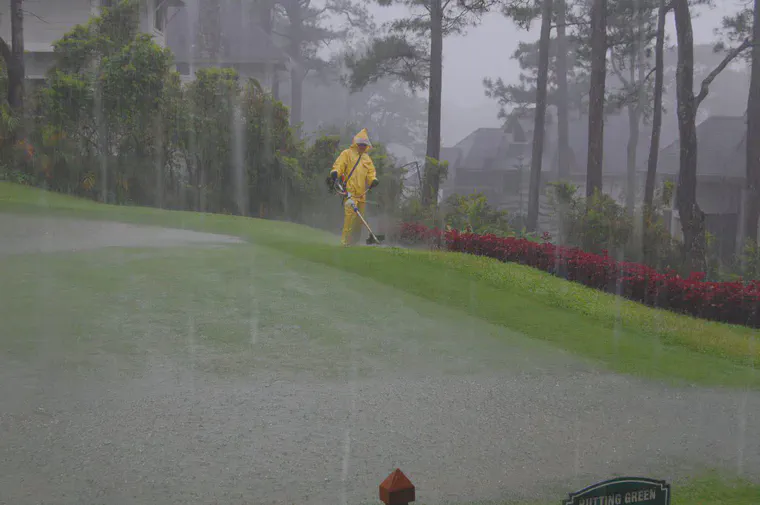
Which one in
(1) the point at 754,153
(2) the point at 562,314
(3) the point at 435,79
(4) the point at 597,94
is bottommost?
(2) the point at 562,314

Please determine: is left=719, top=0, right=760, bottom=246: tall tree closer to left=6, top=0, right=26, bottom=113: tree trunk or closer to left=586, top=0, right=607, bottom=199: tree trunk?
left=586, top=0, right=607, bottom=199: tree trunk

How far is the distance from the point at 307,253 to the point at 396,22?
19161 mm

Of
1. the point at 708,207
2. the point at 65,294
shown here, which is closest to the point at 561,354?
→ the point at 65,294

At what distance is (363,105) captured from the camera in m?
69.0

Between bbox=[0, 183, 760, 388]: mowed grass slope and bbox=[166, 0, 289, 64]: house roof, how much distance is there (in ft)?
91.6

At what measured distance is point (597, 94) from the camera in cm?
2191

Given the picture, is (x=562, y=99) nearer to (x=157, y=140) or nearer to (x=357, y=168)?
(x=157, y=140)

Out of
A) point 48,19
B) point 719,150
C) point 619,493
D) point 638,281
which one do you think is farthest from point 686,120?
point 48,19

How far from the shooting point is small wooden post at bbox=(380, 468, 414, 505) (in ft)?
10.8

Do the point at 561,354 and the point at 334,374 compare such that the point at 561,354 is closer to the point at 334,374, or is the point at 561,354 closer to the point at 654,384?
the point at 654,384

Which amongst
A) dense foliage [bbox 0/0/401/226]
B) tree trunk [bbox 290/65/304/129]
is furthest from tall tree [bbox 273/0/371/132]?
dense foliage [bbox 0/0/401/226]

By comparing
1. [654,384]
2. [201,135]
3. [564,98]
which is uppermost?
[564,98]

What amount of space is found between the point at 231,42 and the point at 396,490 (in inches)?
1655

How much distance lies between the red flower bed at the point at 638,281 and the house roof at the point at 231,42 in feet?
94.9
